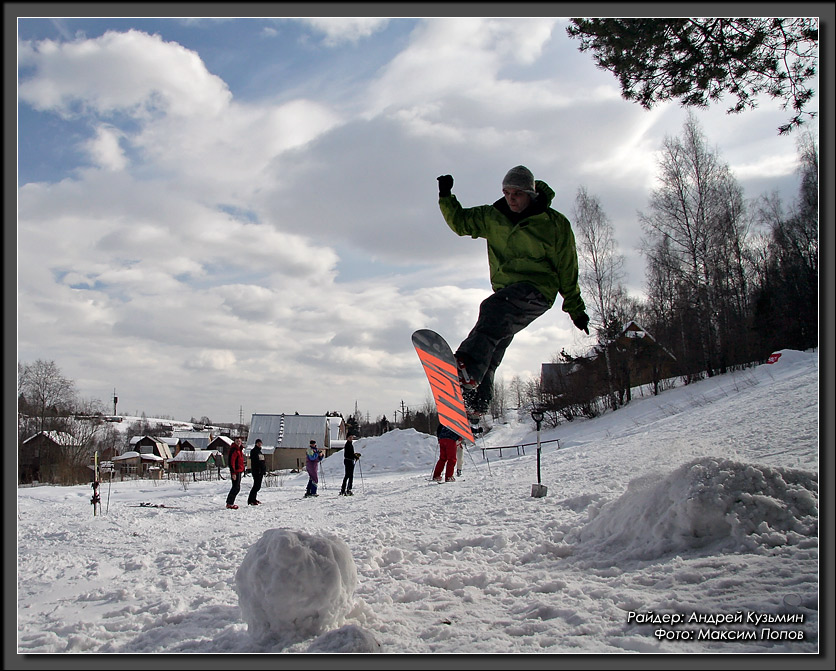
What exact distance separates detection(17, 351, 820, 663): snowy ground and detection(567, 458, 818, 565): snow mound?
1 cm

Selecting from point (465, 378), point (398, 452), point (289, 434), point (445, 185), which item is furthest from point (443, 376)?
point (289, 434)

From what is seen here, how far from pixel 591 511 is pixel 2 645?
4.75 m

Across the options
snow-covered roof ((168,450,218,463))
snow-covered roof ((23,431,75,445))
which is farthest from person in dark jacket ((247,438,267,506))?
snow-covered roof ((168,450,218,463))

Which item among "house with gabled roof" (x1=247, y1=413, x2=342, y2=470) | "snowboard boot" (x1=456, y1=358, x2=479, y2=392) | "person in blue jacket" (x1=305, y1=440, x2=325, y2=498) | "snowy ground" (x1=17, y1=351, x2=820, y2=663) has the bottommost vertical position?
"house with gabled roof" (x1=247, y1=413, x2=342, y2=470)

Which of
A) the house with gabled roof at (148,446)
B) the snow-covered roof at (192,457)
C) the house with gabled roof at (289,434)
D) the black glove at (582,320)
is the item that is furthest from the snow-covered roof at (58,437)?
the black glove at (582,320)

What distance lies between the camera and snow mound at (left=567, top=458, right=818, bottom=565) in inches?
157

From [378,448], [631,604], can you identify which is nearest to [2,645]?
[631,604]

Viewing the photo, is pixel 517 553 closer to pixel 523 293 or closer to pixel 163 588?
pixel 523 293

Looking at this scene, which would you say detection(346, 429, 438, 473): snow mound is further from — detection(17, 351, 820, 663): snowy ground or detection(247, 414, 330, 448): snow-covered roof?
detection(247, 414, 330, 448): snow-covered roof

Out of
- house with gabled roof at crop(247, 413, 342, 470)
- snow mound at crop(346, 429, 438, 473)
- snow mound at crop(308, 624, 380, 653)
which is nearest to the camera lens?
snow mound at crop(308, 624, 380, 653)

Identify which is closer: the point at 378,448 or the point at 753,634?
the point at 753,634

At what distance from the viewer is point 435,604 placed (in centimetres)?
362

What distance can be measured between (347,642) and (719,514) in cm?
295

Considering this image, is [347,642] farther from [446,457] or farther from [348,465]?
[348,465]
